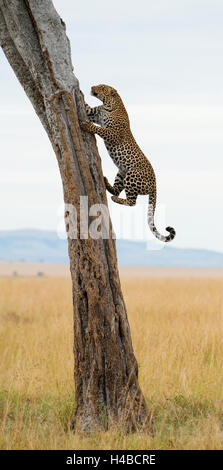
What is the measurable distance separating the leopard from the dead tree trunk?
0.92 feet

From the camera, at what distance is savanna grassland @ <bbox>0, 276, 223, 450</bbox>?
5723mm

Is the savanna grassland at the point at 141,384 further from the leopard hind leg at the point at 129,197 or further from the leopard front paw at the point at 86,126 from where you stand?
the leopard front paw at the point at 86,126

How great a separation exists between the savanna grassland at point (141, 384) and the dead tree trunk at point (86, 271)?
1.02ft

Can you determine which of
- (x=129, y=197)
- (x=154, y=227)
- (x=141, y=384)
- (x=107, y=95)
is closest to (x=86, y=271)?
(x=129, y=197)

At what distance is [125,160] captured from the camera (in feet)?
21.0

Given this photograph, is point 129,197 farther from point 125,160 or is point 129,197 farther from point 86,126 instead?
point 86,126

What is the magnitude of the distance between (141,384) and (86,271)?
2.19 metres

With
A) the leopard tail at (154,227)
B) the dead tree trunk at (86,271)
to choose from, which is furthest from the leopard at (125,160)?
the dead tree trunk at (86,271)

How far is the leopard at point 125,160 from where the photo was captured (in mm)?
6387

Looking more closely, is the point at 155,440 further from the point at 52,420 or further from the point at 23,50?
the point at 23,50

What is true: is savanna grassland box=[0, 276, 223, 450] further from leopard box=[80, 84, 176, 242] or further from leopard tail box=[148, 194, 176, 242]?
leopard box=[80, 84, 176, 242]

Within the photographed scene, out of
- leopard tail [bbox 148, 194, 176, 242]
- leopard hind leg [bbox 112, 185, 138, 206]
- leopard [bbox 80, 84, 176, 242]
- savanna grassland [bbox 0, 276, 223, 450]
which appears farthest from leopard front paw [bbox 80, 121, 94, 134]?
savanna grassland [bbox 0, 276, 223, 450]
